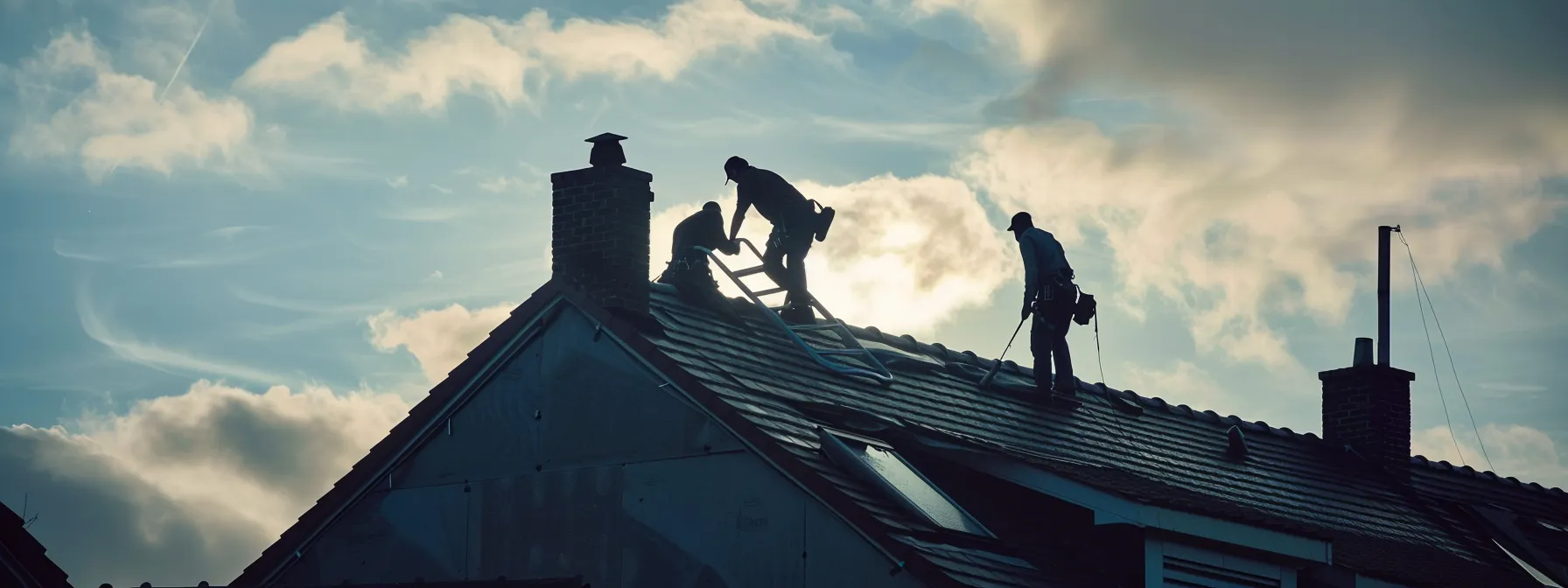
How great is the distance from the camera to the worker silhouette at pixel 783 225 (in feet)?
67.4

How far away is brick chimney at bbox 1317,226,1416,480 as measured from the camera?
2627cm

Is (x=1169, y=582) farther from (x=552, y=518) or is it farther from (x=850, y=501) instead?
(x=552, y=518)

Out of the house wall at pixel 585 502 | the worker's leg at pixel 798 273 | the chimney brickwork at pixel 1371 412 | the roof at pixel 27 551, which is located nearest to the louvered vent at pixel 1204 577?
the house wall at pixel 585 502

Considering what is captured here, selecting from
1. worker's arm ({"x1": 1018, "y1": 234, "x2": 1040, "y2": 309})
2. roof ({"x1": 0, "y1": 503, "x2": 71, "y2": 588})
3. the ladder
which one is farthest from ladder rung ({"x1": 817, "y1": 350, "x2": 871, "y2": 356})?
roof ({"x1": 0, "y1": 503, "x2": 71, "y2": 588})

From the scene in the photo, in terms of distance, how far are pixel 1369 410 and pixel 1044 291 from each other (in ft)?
25.4

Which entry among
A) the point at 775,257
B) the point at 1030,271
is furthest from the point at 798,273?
the point at 1030,271

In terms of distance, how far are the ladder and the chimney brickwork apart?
8.83m

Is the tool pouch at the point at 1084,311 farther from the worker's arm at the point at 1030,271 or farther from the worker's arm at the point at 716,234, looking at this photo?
the worker's arm at the point at 716,234

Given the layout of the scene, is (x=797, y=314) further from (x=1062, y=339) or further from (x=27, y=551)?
(x=27, y=551)

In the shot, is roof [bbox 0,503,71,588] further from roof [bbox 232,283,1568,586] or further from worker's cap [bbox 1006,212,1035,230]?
worker's cap [bbox 1006,212,1035,230]

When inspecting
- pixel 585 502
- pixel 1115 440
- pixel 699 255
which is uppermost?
pixel 699 255

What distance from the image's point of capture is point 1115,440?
21062 mm

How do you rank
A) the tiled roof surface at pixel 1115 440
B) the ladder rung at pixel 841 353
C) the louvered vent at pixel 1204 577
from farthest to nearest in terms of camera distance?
the ladder rung at pixel 841 353, the tiled roof surface at pixel 1115 440, the louvered vent at pixel 1204 577

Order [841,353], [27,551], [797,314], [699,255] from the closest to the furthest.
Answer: [27,551], [841,353], [699,255], [797,314]
